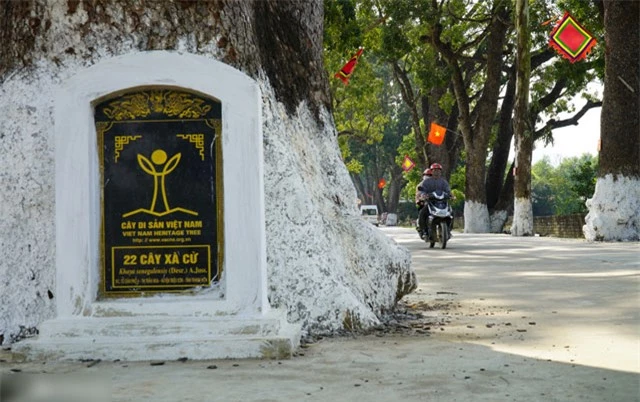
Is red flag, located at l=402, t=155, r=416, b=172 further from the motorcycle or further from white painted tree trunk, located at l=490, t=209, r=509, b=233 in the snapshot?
the motorcycle

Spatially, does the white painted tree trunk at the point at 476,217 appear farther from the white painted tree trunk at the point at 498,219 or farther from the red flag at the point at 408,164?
the red flag at the point at 408,164

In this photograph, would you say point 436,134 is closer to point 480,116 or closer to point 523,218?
point 480,116

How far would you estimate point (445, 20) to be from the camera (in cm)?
3256

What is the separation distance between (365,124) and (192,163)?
4212cm

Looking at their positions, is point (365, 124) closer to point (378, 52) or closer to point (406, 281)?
point (378, 52)

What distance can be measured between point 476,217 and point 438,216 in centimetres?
1452

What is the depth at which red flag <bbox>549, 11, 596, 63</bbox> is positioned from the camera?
74.4 feet

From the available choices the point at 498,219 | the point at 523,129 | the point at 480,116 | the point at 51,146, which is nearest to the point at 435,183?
the point at 523,129

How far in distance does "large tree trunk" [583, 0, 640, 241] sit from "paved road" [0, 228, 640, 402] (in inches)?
444

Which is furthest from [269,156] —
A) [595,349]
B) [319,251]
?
[595,349]

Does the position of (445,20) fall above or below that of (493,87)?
above

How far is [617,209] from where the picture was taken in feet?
64.8

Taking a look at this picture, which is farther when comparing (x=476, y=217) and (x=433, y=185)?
(x=476, y=217)

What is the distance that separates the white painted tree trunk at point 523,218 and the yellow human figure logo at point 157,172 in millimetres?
21695
